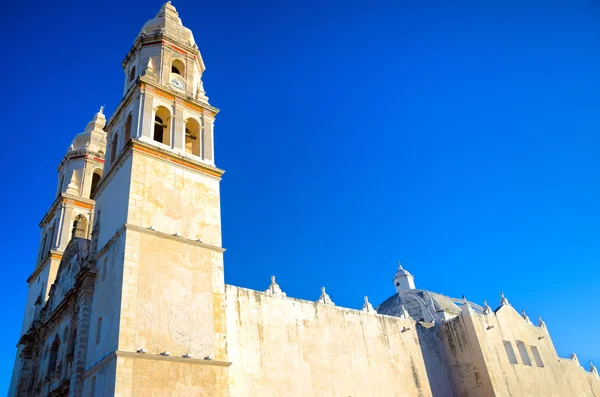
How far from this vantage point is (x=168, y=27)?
763 inches

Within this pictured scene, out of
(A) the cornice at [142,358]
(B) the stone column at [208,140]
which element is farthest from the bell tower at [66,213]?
(A) the cornice at [142,358]

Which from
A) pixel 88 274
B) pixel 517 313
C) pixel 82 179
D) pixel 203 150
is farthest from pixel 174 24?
pixel 517 313

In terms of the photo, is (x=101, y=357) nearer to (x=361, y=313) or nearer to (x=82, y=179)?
(x=361, y=313)

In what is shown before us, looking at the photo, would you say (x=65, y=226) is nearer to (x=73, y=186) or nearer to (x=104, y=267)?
(x=73, y=186)

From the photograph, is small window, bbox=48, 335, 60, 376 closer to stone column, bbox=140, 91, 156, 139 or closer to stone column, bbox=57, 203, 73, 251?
stone column, bbox=57, 203, 73, 251

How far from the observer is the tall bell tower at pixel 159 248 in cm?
1208

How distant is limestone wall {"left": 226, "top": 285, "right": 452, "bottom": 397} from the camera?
1588 centimetres

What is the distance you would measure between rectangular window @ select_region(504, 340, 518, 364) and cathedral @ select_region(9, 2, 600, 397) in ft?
0.22

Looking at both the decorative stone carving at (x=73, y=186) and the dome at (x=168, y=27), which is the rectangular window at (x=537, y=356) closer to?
the dome at (x=168, y=27)

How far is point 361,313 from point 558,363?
Result: 40.1 feet

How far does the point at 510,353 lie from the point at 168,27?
20.8 metres

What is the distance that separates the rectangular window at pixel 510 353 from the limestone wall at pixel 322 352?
3517 mm

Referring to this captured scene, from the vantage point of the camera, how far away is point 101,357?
12.4 meters

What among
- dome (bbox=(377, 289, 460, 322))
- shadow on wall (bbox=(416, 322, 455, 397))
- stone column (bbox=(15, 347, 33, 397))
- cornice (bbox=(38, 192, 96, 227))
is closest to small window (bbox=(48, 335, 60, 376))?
stone column (bbox=(15, 347, 33, 397))
